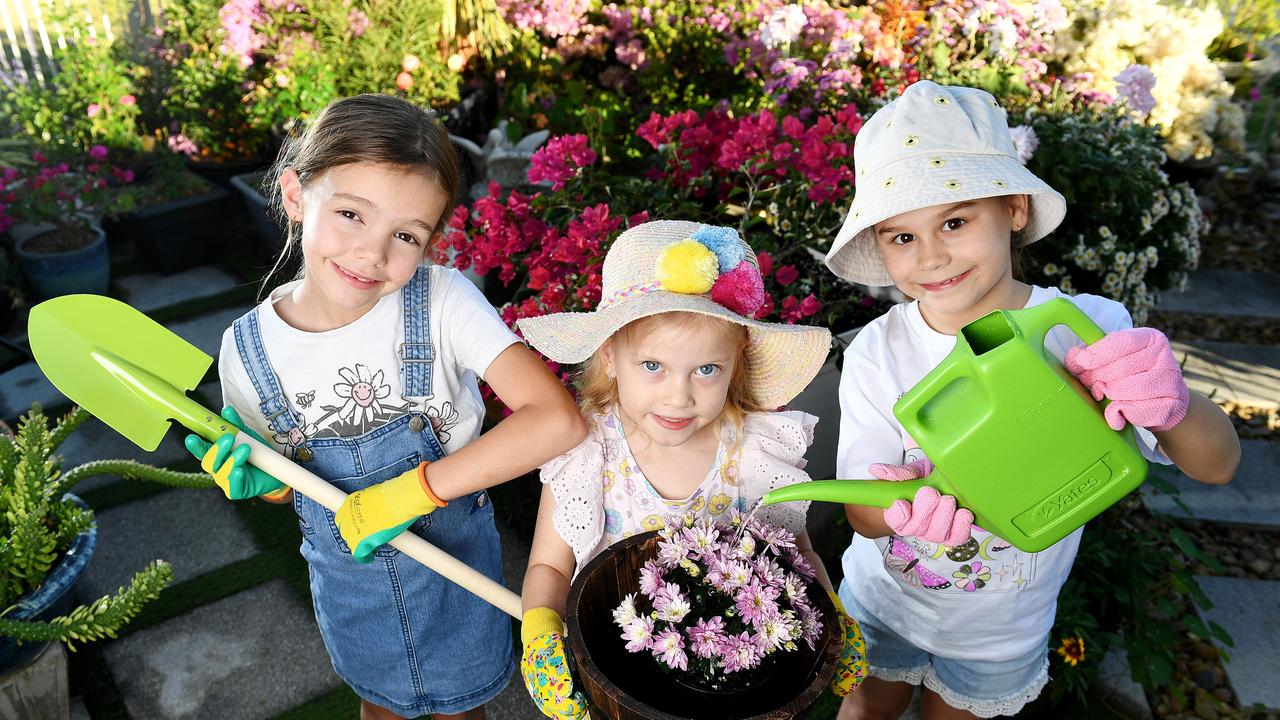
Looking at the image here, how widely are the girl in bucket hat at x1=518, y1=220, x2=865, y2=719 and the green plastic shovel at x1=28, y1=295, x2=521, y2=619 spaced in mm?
166

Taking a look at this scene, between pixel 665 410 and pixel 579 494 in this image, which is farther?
pixel 579 494

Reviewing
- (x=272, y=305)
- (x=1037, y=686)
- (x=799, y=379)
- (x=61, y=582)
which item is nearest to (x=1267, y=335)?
(x=1037, y=686)

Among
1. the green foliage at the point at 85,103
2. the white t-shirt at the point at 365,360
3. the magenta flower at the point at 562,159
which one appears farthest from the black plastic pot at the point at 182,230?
the white t-shirt at the point at 365,360

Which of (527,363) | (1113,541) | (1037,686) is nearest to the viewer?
(527,363)

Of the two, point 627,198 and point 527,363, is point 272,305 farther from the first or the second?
point 627,198

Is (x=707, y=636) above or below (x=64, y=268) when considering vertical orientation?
above

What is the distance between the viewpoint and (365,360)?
1496mm

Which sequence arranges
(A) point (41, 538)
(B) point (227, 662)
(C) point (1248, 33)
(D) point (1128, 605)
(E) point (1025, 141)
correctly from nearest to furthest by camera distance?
1. (A) point (41, 538)
2. (D) point (1128, 605)
3. (B) point (227, 662)
4. (E) point (1025, 141)
5. (C) point (1248, 33)

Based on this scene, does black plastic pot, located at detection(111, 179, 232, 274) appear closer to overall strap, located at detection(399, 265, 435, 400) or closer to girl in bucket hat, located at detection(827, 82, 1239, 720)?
overall strap, located at detection(399, 265, 435, 400)

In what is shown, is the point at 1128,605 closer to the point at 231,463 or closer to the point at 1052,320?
the point at 1052,320

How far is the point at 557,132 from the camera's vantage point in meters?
3.67

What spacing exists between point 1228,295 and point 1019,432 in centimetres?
338

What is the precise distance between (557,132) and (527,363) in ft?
7.88

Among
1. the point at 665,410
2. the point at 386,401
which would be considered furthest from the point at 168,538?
the point at 665,410
